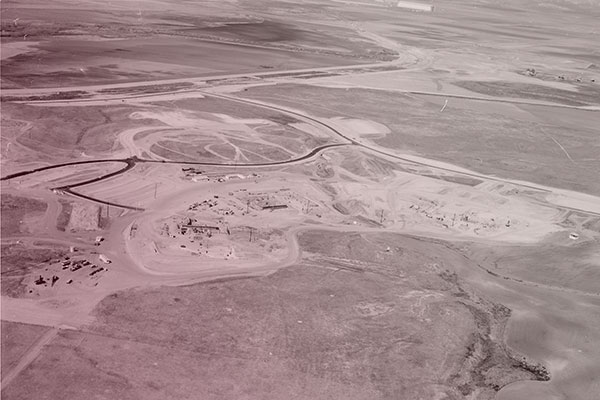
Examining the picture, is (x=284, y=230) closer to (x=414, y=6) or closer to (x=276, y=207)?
(x=276, y=207)

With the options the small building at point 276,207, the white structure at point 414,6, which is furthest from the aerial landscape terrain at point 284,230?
the white structure at point 414,6

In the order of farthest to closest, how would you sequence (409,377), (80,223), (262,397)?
(80,223), (409,377), (262,397)

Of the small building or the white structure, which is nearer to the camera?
the small building

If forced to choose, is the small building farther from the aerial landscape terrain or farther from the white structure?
the white structure

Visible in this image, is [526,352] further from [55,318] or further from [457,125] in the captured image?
[457,125]

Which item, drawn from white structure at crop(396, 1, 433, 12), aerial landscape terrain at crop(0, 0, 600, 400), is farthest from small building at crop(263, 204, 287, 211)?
white structure at crop(396, 1, 433, 12)

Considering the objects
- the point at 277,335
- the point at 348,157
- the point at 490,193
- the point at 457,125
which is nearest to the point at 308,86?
the point at 457,125

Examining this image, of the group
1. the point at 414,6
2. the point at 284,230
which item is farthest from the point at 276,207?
the point at 414,6

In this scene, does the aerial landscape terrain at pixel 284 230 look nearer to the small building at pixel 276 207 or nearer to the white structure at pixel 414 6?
the small building at pixel 276 207
